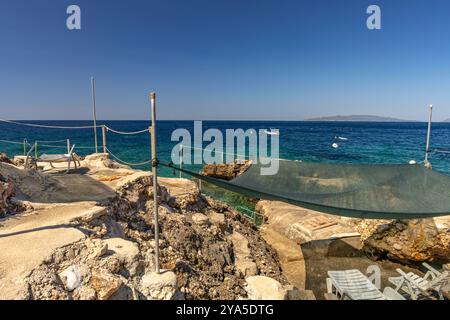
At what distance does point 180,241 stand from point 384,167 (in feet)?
15.0

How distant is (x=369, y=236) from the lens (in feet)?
20.4

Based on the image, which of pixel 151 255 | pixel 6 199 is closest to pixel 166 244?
pixel 151 255

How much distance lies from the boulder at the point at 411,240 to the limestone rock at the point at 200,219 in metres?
4.05

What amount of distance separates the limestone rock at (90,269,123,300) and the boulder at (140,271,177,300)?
1.13 feet

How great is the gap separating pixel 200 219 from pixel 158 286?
105 inches

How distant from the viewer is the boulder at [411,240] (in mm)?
5371

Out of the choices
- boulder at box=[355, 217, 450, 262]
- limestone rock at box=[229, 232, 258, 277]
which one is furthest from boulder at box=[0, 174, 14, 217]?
boulder at box=[355, 217, 450, 262]

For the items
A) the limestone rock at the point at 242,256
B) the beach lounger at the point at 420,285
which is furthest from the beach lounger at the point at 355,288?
the limestone rock at the point at 242,256

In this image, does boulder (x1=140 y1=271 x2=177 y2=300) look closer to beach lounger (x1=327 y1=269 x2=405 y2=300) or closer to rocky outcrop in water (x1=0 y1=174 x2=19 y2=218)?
rocky outcrop in water (x1=0 y1=174 x2=19 y2=218)

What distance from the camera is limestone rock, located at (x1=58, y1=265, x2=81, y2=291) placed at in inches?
101

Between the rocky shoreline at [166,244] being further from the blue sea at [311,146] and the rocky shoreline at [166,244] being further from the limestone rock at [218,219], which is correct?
the blue sea at [311,146]
